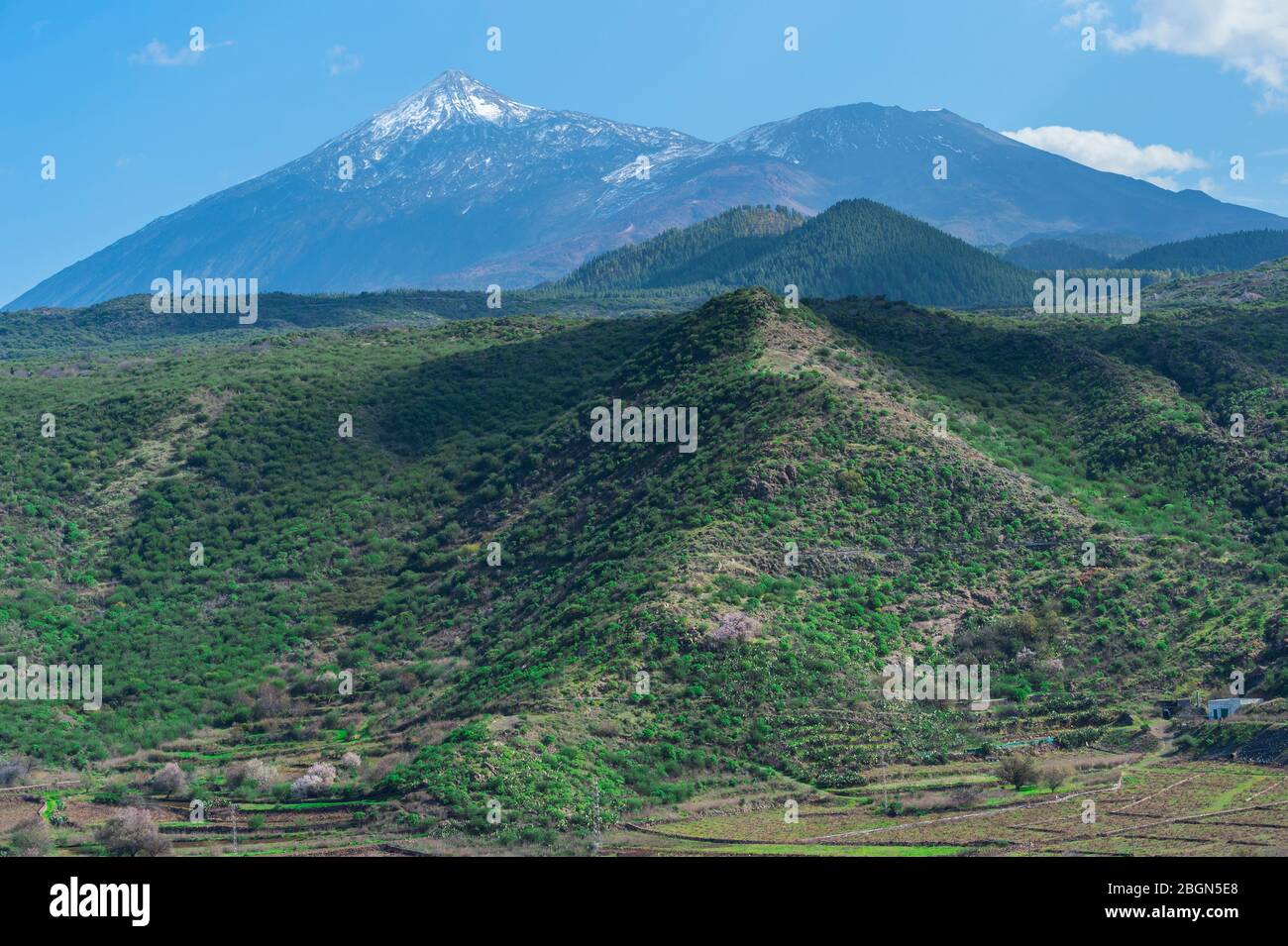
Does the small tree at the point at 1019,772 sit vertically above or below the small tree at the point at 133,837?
above

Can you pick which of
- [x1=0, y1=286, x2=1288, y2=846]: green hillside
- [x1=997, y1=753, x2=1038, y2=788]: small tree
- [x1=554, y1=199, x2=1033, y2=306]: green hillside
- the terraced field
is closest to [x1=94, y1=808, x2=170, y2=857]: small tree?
[x1=0, y1=286, x2=1288, y2=846]: green hillside

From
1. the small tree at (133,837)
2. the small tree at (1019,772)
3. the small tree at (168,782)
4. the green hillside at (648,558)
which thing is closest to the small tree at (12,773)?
the green hillside at (648,558)

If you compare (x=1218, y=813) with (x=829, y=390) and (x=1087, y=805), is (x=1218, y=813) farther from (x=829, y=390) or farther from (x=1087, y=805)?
(x=829, y=390)

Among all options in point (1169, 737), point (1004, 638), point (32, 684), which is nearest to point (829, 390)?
point (1004, 638)

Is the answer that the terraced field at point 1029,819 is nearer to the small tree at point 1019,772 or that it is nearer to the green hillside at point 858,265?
the small tree at point 1019,772

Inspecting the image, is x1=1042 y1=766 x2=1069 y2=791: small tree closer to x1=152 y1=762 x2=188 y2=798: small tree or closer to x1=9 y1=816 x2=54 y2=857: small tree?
x1=152 y1=762 x2=188 y2=798: small tree

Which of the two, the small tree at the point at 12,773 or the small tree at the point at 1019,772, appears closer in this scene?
the small tree at the point at 1019,772

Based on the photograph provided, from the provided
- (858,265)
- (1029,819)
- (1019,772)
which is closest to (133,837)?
(1029,819)
